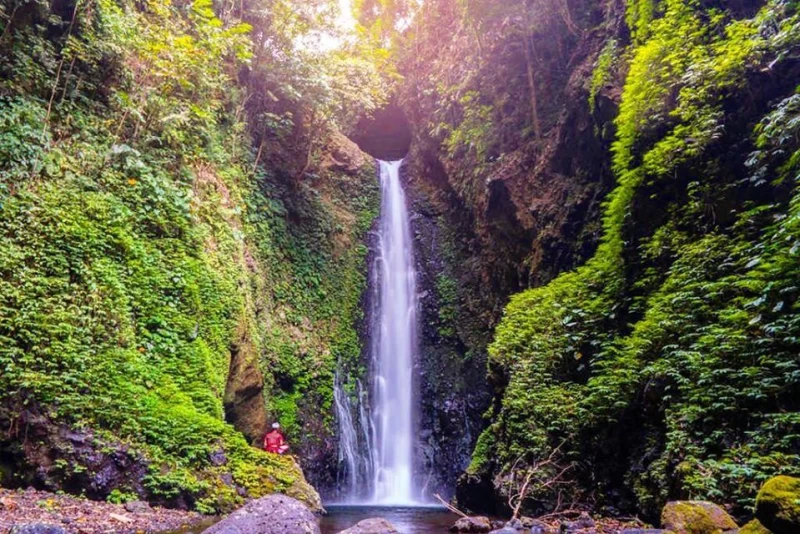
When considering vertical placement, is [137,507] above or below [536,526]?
above

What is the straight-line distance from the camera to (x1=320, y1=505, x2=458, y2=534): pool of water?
26.7 feet

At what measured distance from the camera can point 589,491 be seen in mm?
7480

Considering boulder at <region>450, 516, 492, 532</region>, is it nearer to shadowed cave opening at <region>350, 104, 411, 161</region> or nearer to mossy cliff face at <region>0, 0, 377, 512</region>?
mossy cliff face at <region>0, 0, 377, 512</region>

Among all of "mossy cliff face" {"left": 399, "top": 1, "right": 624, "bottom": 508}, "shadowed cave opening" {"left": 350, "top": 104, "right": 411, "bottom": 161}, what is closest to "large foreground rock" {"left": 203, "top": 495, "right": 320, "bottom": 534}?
"mossy cliff face" {"left": 399, "top": 1, "right": 624, "bottom": 508}

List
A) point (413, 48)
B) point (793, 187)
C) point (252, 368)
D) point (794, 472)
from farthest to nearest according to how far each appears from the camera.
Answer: point (413, 48) → point (252, 368) → point (793, 187) → point (794, 472)

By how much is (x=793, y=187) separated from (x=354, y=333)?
1220 centimetres

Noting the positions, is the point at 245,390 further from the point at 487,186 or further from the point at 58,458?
the point at 487,186

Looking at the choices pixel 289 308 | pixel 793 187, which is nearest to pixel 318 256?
pixel 289 308

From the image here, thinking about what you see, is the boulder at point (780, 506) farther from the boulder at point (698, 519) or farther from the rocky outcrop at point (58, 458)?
the rocky outcrop at point (58, 458)

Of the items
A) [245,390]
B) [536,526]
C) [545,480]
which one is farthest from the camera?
[245,390]

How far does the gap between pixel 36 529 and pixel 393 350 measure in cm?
1237

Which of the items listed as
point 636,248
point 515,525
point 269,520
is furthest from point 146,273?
point 636,248

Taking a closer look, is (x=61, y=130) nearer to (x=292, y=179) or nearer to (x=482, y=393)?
(x=292, y=179)

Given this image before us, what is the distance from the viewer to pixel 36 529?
4.60 m
